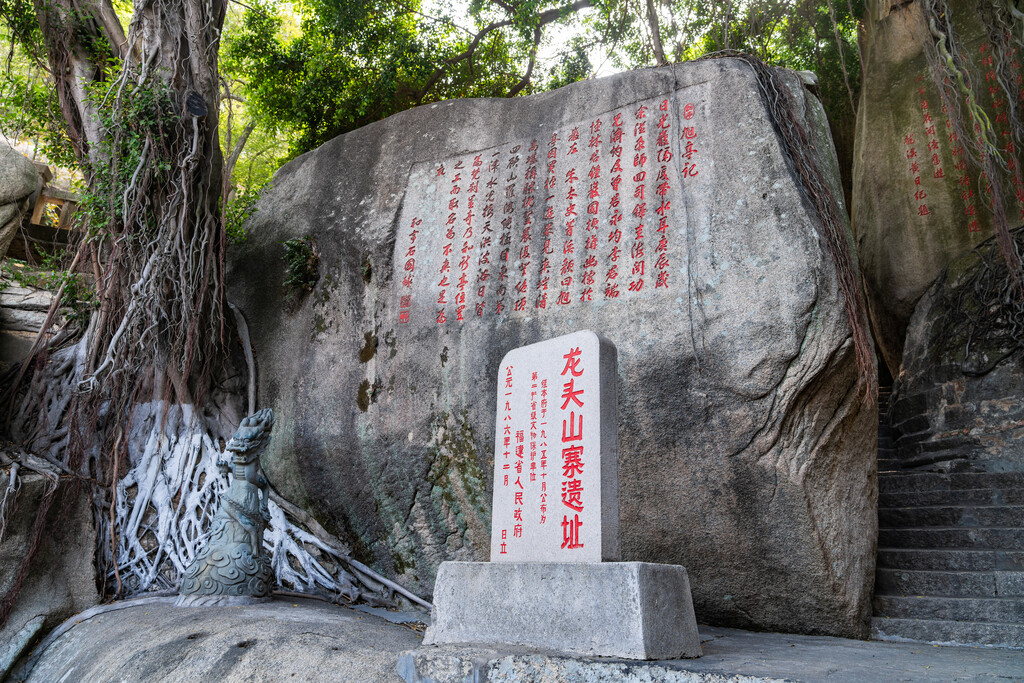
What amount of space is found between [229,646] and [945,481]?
451 centimetres

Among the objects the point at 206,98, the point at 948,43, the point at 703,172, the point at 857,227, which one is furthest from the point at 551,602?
the point at 857,227

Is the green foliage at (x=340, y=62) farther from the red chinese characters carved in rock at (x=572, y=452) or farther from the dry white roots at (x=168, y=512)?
the red chinese characters carved in rock at (x=572, y=452)

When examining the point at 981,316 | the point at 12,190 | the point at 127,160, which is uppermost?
the point at 12,190

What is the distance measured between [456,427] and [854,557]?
228 centimetres

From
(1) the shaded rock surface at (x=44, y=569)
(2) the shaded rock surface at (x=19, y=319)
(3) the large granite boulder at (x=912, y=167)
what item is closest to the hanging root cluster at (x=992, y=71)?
(3) the large granite boulder at (x=912, y=167)

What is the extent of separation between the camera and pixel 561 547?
2736 millimetres

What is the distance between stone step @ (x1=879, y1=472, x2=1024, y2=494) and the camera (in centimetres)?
441

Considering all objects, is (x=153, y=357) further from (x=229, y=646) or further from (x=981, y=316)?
(x=981, y=316)

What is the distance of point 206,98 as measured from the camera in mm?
5379

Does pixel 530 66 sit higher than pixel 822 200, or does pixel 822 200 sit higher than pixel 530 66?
pixel 530 66

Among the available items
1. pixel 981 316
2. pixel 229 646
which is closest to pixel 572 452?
pixel 229 646

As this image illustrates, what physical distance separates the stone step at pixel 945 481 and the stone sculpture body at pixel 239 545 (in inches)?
166

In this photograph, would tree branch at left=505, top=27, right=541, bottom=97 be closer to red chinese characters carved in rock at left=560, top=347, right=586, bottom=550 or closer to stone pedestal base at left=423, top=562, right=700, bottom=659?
red chinese characters carved in rock at left=560, top=347, right=586, bottom=550

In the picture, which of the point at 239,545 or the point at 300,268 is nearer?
the point at 239,545
